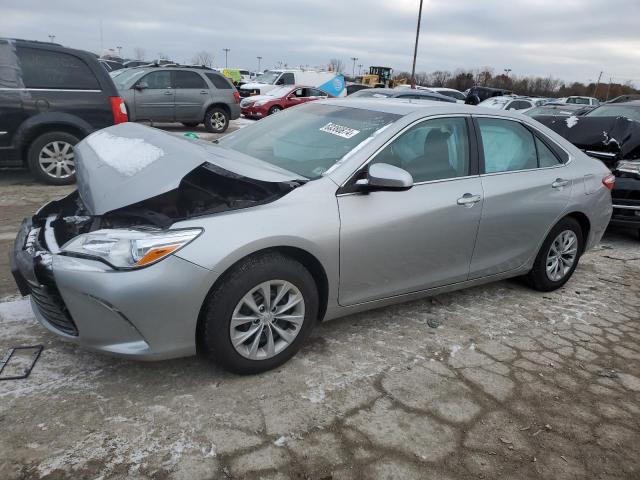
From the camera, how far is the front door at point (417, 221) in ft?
9.78

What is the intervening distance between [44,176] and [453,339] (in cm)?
581

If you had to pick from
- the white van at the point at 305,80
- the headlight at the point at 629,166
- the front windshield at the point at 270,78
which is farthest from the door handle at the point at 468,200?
the front windshield at the point at 270,78

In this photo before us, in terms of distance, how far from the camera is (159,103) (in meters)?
12.4

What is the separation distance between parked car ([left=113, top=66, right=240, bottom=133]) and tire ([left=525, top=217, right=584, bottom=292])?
34.8ft

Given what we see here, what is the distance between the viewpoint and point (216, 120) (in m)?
13.2

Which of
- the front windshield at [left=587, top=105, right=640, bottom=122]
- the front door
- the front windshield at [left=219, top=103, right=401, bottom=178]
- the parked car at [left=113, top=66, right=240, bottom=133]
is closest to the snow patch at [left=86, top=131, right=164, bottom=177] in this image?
the front windshield at [left=219, top=103, right=401, bottom=178]

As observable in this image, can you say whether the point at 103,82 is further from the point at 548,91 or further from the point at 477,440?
the point at 548,91

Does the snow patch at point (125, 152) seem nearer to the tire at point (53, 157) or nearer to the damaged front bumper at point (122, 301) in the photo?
the damaged front bumper at point (122, 301)

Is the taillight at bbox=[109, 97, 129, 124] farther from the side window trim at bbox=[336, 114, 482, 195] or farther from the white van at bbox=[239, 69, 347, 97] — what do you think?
the white van at bbox=[239, 69, 347, 97]

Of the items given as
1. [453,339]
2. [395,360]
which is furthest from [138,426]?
[453,339]

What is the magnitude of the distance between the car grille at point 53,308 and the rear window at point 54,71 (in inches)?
189

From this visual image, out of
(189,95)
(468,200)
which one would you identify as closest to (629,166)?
(468,200)

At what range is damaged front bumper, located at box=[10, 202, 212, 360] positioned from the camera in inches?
92.0

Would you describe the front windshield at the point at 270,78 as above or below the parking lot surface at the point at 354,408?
above
